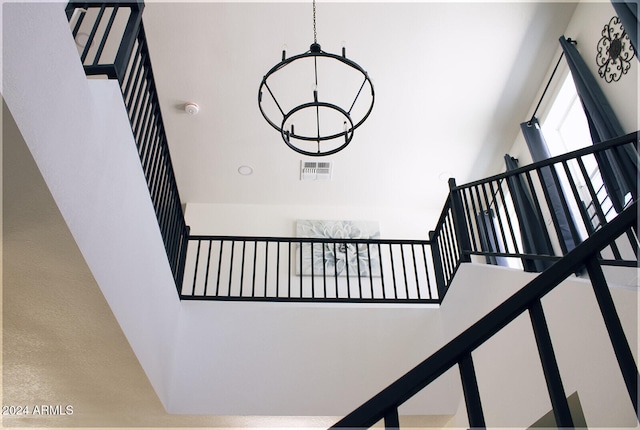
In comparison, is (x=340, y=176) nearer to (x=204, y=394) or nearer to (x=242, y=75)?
(x=242, y=75)

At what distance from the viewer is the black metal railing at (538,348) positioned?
3.16ft

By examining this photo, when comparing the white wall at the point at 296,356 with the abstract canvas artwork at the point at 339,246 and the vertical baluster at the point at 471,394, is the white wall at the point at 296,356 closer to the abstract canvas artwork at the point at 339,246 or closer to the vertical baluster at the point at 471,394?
the abstract canvas artwork at the point at 339,246

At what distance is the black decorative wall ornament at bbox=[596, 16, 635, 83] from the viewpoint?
4066 mm

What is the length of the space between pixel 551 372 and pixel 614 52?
416 cm

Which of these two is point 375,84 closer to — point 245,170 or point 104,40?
point 245,170

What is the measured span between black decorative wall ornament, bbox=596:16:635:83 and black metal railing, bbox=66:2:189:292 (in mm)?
3693

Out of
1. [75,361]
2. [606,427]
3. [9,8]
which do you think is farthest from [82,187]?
[606,427]

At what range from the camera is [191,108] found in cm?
553

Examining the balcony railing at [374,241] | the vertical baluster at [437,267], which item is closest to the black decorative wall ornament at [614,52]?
the balcony railing at [374,241]

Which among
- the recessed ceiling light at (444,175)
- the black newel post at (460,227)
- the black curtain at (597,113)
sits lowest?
the black newel post at (460,227)

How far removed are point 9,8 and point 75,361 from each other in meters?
2.33

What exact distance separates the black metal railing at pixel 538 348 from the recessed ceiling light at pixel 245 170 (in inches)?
222

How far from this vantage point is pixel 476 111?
5.70 meters

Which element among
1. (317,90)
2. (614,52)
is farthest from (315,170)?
(614,52)
